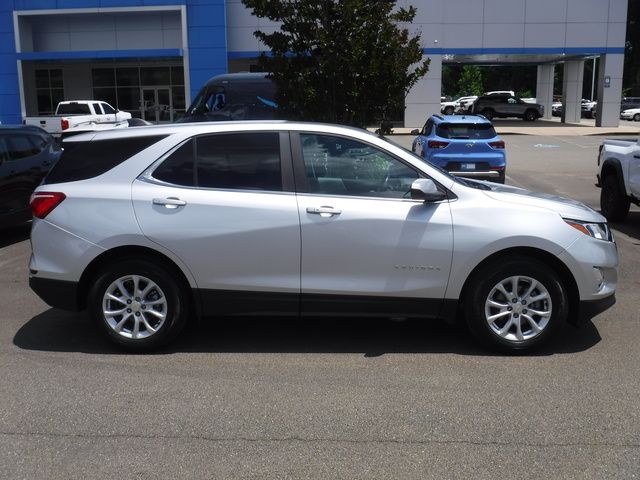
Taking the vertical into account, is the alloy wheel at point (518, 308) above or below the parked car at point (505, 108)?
below

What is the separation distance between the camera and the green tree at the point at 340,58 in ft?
32.1

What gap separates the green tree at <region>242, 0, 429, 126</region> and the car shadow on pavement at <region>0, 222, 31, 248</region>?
14.5 ft

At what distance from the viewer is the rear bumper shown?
17.6 feet

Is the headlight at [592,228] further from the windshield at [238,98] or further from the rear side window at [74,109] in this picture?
the rear side window at [74,109]

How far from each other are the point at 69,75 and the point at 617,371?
37.9m

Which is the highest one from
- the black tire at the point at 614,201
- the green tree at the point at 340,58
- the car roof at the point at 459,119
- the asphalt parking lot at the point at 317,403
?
the green tree at the point at 340,58

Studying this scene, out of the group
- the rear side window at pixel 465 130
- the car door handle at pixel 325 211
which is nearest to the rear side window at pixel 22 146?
the car door handle at pixel 325 211

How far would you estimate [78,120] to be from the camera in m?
22.8

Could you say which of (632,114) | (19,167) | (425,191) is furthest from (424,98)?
(425,191)

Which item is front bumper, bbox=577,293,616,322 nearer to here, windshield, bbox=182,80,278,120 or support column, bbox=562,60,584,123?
windshield, bbox=182,80,278,120

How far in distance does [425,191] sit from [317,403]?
5.56 feet

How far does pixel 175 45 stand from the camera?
115ft

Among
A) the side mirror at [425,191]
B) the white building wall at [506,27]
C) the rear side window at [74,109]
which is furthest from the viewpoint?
the white building wall at [506,27]

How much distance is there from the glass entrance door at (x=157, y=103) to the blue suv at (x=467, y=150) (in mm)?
25426
